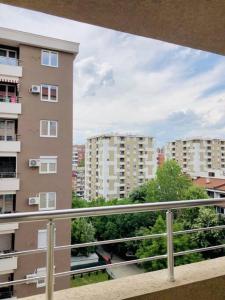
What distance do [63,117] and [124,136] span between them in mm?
1236

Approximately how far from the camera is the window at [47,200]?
4910 mm

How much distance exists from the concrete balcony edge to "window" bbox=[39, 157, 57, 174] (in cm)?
385

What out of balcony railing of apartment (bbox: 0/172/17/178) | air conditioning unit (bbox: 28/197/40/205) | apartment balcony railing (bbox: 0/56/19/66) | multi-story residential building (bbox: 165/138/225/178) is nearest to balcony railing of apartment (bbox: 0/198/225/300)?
multi-story residential building (bbox: 165/138/225/178)

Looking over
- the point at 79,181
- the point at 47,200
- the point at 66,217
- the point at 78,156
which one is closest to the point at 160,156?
the point at 78,156

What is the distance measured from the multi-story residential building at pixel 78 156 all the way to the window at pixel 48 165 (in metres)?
0.52

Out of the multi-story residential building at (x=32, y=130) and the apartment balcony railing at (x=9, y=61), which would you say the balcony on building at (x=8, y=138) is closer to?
the multi-story residential building at (x=32, y=130)

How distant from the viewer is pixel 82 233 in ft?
12.6

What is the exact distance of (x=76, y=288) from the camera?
4.24 feet

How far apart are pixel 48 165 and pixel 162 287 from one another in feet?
13.7

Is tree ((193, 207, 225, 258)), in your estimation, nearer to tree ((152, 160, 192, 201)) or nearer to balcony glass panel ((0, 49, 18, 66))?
tree ((152, 160, 192, 201))

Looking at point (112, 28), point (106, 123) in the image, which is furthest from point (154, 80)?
point (112, 28)

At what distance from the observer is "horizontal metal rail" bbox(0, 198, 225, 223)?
40.1 inches

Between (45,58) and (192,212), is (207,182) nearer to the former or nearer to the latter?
(192,212)

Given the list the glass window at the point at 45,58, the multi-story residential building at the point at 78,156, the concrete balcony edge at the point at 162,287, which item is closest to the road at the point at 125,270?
the concrete balcony edge at the point at 162,287
